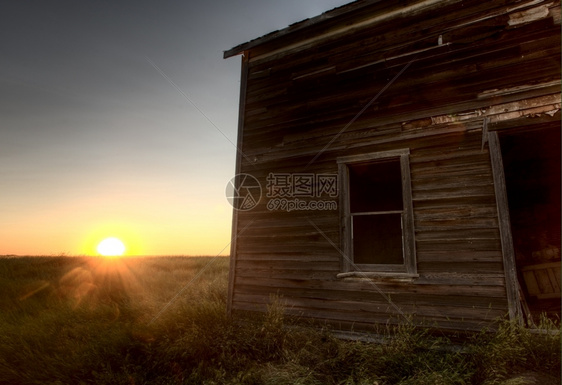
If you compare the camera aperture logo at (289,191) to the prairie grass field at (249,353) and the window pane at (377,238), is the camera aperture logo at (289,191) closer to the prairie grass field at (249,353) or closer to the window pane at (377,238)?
the prairie grass field at (249,353)

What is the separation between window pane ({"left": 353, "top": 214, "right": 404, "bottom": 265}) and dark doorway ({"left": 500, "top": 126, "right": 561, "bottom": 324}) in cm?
259

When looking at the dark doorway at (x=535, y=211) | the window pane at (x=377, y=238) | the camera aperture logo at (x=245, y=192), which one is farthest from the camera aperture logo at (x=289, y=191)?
the dark doorway at (x=535, y=211)

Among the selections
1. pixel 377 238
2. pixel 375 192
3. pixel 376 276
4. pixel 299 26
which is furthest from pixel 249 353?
pixel 299 26

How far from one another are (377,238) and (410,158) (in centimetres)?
384

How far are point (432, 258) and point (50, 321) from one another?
23.4 ft

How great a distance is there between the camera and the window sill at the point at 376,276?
4.64 meters

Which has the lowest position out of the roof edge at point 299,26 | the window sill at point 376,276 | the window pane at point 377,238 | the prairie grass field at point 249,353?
the prairie grass field at point 249,353

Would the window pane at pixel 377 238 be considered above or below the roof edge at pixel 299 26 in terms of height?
below

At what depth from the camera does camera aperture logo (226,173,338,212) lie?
571 cm

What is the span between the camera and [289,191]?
242 inches

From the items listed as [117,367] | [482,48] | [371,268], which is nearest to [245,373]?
[117,367]

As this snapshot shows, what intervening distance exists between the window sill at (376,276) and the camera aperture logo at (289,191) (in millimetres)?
1168

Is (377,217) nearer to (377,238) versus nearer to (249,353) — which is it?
(377,238)

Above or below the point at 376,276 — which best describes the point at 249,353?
below
